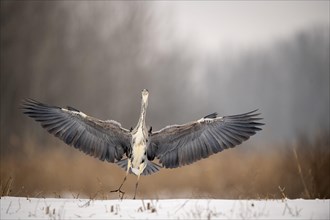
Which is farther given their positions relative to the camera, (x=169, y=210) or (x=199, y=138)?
(x=199, y=138)

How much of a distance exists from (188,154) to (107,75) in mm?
10400

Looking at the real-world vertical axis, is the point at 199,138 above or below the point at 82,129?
below

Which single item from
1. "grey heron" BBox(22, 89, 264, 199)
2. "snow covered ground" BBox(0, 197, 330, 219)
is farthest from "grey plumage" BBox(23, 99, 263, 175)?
"snow covered ground" BBox(0, 197, 330, 219)

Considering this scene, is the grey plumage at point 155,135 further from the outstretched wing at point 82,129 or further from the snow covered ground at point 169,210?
the snow covered ground at point 169,210

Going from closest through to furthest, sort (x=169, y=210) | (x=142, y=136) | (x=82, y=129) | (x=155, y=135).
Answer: (x=169, y=210)
(x=142, y=136)
(x=82, y=129)
(x=155, y=135)

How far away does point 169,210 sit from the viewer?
509 centimetres

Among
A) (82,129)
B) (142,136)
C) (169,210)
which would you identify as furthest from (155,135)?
(169,210)

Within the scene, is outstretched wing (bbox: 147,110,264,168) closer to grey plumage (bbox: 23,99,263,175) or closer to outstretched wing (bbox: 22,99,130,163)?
grey plumage (bbox: 23,99,263,175)

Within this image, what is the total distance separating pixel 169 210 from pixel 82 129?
9.20 ft

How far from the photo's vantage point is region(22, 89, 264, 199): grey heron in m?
7.26

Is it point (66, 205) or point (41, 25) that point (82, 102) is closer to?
point (41, 25)

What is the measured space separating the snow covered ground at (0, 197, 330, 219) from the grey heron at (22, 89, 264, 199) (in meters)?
1.70

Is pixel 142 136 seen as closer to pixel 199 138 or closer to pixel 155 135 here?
pixel 155 135

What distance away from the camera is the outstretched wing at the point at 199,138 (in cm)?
722
